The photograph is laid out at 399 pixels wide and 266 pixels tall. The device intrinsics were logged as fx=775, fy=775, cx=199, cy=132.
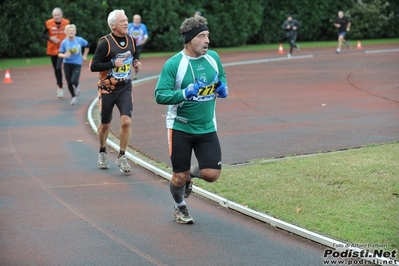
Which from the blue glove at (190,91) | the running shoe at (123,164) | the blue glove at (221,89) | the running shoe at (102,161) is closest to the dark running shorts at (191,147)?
the blue glove at (221,89)

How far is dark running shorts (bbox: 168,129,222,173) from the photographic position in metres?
7.95

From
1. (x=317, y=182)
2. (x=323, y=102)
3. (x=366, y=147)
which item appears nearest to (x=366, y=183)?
(x=317, y=182)

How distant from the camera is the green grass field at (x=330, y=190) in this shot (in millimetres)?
7719

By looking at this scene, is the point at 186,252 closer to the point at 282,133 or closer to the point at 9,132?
the point at 282,133

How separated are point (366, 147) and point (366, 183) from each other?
9.11 ft

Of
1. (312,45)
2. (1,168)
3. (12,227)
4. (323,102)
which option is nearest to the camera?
(12,227)

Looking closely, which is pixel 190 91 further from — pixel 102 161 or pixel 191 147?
pixel 102 161

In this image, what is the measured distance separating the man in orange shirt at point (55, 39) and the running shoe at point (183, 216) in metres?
12.0

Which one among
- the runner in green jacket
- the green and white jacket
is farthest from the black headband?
the green and white jacket

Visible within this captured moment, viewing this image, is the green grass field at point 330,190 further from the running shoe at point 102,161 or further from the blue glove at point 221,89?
the running shoe at point 102,161

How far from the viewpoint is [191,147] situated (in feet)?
26.3

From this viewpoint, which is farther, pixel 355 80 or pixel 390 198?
pixel 355 80

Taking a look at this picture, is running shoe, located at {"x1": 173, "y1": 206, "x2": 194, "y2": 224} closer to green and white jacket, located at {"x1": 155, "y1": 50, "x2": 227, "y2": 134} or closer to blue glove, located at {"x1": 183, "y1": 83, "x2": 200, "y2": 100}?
green and white jacket, located at {"x1": 155, "y1": 50, "x2": 227, "y2": 134}

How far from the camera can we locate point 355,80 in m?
23.4
